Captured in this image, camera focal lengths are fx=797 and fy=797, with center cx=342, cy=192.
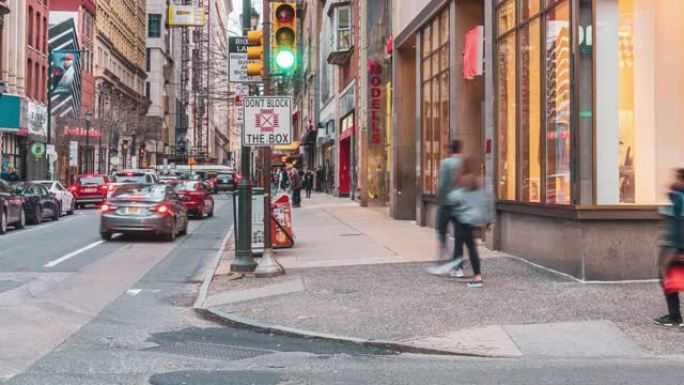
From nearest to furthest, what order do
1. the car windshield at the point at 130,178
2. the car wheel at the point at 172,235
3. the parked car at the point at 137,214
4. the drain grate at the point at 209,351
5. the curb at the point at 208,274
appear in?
the drain grate at the point at 209,351 → the curb at the point at 208,274 → the parked car at the point at 137,214 → the car wheel at the point at 172,235 → the car windshield at the point at 130,178

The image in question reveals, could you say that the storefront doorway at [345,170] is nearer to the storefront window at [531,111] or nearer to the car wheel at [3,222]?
the car wheel at [3,222]

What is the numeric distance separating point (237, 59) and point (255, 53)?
177 cm

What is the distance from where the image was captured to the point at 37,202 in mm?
25516

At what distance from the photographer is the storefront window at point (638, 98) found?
441 inches

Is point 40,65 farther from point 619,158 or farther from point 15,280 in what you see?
point 619,158

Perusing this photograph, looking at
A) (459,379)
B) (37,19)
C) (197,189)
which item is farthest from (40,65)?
(459,379)

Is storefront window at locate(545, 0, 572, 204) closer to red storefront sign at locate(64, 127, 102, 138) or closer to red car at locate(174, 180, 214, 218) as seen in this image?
red car at locate(174, 180, 214, 218)

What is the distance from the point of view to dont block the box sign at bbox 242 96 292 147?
40.4 ft

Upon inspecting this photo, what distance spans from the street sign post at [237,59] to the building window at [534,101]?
477 centimetres

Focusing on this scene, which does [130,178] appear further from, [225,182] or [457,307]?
[457,307]

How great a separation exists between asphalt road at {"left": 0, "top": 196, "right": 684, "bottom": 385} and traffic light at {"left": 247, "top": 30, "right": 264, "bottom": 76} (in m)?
3.69

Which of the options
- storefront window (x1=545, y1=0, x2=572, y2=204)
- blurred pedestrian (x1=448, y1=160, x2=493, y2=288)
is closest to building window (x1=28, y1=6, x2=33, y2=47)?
storefront window (x1=545, y1=0, x2=572, y2=204)

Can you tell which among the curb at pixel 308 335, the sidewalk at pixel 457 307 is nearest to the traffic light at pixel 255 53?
the sidewalk at pixel 457 307

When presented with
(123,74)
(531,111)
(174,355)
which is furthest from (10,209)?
(123,74)
